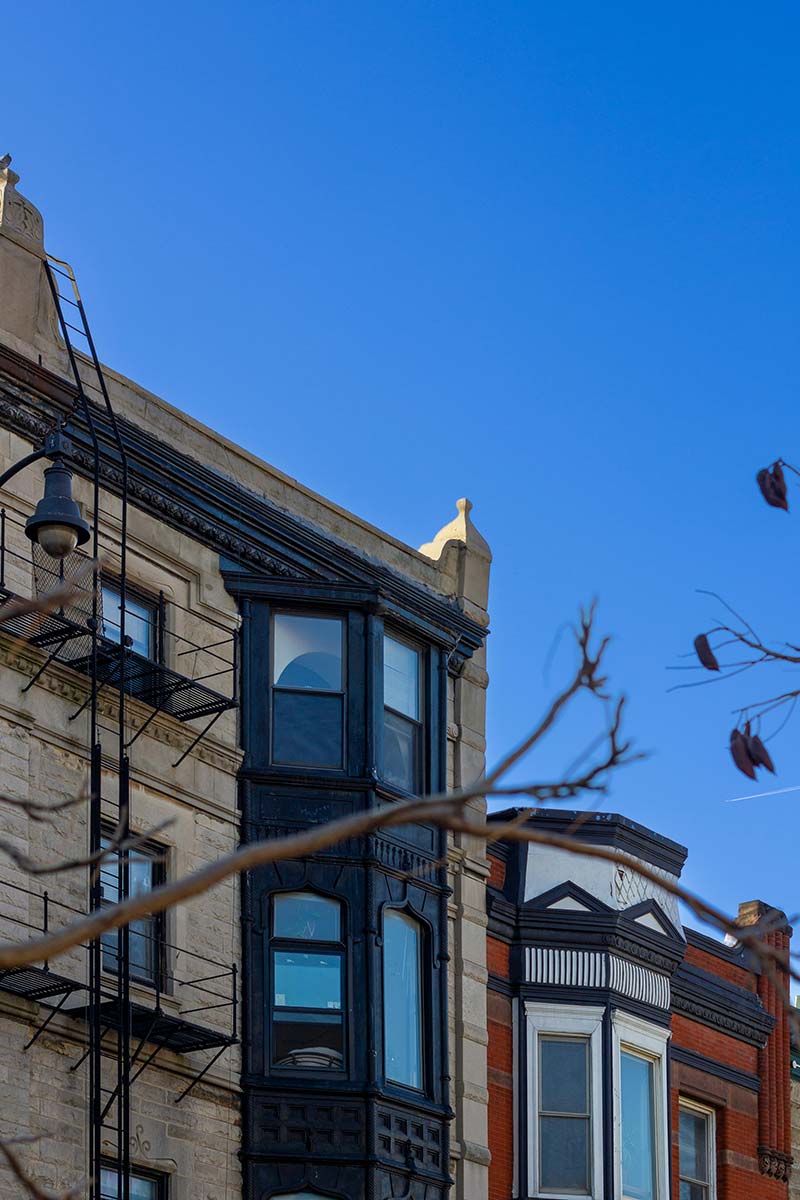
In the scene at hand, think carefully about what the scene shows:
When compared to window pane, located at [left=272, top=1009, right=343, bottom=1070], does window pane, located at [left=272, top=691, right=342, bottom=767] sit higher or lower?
higher

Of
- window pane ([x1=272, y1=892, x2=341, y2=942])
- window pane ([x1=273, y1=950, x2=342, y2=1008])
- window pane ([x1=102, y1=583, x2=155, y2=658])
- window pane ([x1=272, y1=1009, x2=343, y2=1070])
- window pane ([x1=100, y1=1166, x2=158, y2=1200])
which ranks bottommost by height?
window pane ([x1=100, y1=1166, x2=158, y2=1200])

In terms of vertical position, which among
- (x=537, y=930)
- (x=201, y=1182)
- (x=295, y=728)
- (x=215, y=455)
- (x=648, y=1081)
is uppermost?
(x=215, y=455)

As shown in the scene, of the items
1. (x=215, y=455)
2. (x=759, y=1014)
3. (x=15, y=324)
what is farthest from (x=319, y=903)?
(x=759, y=1014)

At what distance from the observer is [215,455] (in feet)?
76.9

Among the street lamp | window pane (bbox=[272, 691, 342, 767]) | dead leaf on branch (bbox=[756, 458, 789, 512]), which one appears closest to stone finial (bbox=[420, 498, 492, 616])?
window pane (bbox=[272, 691, 342, 767])

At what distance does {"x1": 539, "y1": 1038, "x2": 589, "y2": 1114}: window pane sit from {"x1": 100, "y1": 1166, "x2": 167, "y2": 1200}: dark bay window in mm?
6364

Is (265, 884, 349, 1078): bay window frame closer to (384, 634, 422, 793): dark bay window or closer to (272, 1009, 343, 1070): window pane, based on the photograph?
(272, 1009, 343, 1070): window pane

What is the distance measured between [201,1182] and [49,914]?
123 inches

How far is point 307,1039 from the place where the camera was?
71.9ft

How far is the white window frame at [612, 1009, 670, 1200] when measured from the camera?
25484 mm

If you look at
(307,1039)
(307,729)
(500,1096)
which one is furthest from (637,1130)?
(307,729)

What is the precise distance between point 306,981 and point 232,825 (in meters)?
1.77

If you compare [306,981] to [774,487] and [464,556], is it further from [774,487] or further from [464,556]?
[774,487]

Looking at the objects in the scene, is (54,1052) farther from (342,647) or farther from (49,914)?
(342,647)
